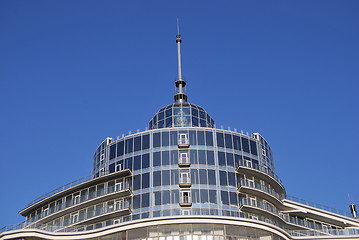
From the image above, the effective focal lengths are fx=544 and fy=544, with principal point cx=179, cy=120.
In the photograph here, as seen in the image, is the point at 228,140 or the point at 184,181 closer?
the point at 184,181

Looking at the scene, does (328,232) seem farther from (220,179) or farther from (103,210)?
(103,210)

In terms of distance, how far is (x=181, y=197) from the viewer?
203ft

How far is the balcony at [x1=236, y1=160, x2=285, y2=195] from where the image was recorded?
6527cm

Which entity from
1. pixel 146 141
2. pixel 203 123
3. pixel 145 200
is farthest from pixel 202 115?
pixel 145 200

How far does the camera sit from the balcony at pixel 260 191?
64188mm

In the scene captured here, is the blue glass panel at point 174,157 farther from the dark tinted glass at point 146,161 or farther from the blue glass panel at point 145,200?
the blue glass panel at point 145,200

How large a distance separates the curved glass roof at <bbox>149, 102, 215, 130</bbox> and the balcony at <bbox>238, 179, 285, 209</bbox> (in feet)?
35.4

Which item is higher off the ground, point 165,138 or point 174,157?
point 165,138

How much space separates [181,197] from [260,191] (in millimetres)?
9898

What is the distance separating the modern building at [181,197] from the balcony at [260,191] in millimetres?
142

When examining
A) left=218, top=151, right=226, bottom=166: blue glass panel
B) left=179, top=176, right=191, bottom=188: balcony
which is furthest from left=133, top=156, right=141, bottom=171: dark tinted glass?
left=218, top=151, right=226, bottom=166: blue glass panel

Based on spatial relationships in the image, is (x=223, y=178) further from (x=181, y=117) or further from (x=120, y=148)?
(x=120, y=148)

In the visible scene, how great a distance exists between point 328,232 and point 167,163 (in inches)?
871

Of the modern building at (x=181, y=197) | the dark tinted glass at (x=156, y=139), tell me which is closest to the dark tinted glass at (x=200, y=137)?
the modern building at (x=181, y=197)
